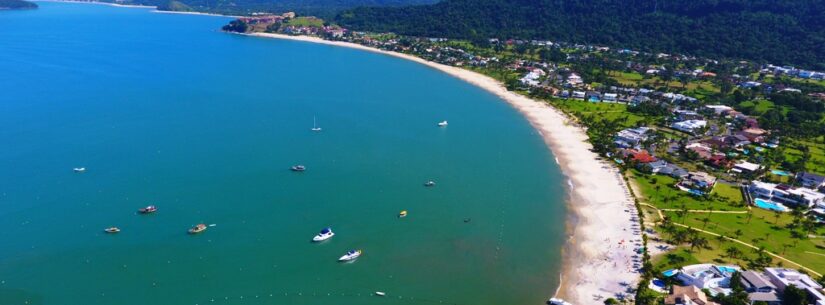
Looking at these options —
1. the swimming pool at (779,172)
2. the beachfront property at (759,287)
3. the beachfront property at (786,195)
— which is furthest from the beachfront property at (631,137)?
the beachfront property at (759,287)

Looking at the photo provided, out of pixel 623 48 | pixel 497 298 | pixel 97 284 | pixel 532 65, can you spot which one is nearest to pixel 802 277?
pixel 497 298

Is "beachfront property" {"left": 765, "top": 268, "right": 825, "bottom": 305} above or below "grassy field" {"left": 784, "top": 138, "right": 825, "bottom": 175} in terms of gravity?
below

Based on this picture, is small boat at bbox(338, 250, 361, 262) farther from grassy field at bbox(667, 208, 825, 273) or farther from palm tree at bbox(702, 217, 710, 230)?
palm tree at bbox(702, 217, 710, 230)

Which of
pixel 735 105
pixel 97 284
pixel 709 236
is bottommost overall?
pixel 97 284

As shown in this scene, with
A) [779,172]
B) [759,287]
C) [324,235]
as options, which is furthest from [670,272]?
[779,172]

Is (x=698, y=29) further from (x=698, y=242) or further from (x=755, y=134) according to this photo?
(x=698, y=242)

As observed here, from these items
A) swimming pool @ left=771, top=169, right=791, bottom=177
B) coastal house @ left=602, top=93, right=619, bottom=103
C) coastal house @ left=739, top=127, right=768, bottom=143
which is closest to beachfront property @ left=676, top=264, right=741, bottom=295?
swimming pool @ left=771, top=169, right=791, bottom=177

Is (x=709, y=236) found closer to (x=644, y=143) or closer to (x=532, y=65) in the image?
(x=644, y=143)
